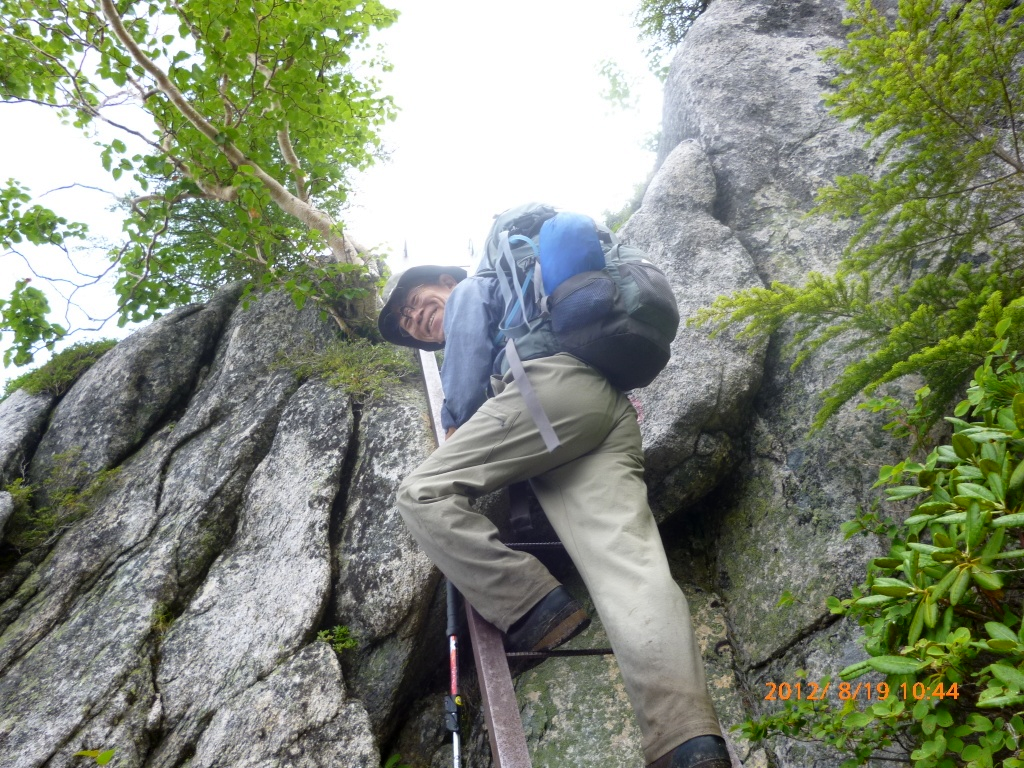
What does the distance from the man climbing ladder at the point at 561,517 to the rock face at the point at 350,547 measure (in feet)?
2.80

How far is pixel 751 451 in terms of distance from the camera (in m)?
5.43

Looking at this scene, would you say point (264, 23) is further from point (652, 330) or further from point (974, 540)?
point (974, 540)

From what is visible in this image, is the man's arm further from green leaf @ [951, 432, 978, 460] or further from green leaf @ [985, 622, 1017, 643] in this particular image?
green leaf @ [985, 622, 1017, 643]

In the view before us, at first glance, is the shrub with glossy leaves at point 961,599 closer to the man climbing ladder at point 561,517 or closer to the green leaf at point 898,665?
the green leaf at point 898,665

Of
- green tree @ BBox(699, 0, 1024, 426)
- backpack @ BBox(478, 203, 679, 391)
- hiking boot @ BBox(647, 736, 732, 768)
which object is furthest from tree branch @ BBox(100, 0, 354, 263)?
hiking boot @ BBox(647, 736, 732, 768)

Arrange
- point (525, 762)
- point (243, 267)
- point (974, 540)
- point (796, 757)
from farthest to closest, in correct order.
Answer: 1. point (243, 267)
2. point (796, 757)
3. point (525, 762)
4. point (974, 540)

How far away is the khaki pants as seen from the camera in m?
3.02

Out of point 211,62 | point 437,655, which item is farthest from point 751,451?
point 211,62

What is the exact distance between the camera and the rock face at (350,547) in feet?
14.4

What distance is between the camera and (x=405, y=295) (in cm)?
546

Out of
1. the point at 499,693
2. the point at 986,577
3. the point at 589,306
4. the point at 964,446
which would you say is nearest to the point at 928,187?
the point at 589,306

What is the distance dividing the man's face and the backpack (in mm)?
1225

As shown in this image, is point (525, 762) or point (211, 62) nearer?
point (525, 762)

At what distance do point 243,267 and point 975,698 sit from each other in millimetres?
9357
